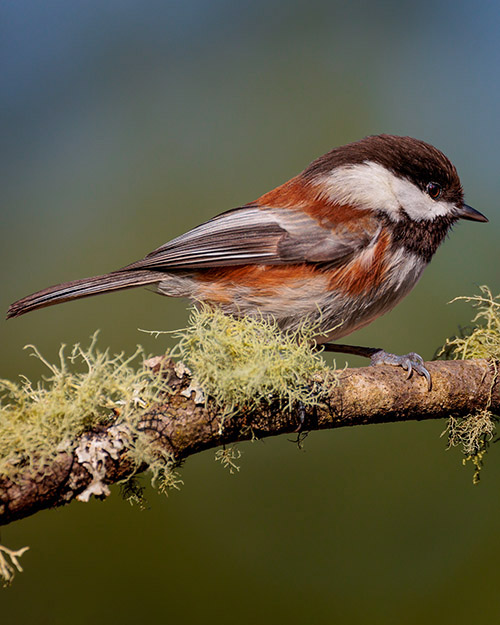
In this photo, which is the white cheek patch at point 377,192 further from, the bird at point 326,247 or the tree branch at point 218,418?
the tree branch at point 218,418

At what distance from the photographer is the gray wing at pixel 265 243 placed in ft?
7.37

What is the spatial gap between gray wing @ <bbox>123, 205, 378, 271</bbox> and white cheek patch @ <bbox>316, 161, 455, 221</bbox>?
4.1 inches

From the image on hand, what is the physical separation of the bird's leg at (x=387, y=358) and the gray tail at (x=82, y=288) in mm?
779

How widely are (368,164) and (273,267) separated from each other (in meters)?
0.59

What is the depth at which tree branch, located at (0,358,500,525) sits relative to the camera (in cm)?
125

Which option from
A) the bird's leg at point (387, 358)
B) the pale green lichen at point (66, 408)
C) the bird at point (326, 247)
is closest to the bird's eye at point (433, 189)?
the bird at point (326, 247)

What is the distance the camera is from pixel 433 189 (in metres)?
2.43

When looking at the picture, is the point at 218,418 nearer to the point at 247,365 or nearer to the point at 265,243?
the point at 247,365

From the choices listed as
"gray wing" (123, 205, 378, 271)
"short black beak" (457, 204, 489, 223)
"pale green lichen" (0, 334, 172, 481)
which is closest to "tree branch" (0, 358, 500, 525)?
"pale green lichen" (0, 334, 172, 481)

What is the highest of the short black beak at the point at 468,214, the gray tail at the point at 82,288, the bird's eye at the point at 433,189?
the bird's eye at the point at 433,189

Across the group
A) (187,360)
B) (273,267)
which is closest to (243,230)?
(273,267)

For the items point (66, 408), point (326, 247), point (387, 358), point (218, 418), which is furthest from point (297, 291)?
point (66, 408)

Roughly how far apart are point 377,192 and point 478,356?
29.5 inches

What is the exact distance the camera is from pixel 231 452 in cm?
159
